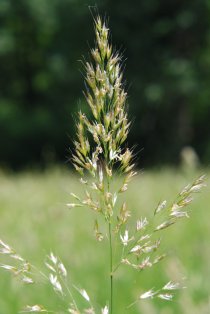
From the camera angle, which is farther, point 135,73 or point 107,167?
point 135,73

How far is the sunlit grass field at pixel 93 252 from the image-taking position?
→ 11.3 ft

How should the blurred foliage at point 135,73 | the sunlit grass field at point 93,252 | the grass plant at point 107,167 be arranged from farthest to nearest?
the blurred foliage at point 135,73
the sunlit grass field at point 93,252
the grass plant at point 107,167

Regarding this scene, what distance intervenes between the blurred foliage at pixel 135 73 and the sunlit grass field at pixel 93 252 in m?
15.0

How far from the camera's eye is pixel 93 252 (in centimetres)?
469

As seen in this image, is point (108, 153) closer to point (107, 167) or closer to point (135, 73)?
point (107, 167)

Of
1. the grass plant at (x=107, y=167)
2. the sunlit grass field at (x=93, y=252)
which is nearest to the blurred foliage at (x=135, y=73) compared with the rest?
the sunlit grass field at (x=93, y=252)

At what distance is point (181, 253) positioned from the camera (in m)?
4.48

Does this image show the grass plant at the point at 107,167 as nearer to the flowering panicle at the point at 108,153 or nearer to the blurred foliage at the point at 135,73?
the flowering panicle at the point at 108,153

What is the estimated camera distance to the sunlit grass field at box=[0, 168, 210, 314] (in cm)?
344

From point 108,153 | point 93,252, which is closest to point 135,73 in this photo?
point 93,252

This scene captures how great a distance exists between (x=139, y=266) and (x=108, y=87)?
33 cm

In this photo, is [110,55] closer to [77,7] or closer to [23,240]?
[23,240]

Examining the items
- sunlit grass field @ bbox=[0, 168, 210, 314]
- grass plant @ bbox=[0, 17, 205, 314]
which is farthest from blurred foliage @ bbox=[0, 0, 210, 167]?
grass plant @ bbox=[0, 17, 205, 314]

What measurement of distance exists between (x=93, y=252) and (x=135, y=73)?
820 inches
